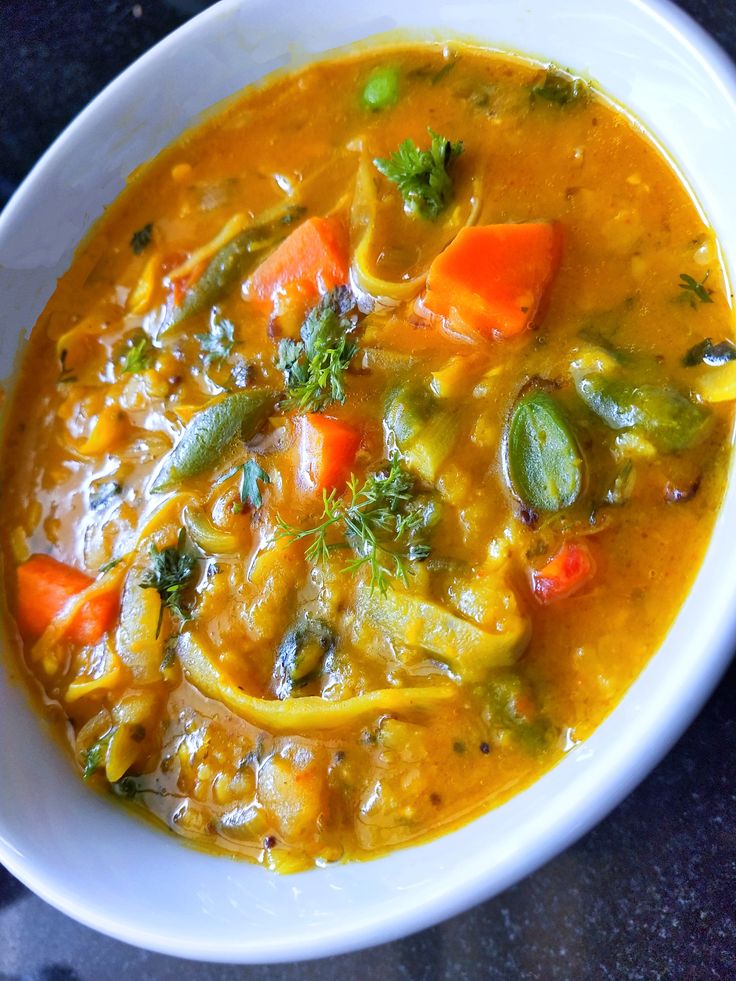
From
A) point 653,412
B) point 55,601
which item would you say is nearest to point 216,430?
point 55,601

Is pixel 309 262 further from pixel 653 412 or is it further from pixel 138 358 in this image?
pixel 653 412

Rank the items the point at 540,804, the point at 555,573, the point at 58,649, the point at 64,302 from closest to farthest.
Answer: the point at 540,804 → the point at 555,573 → the point at 58,649 → the point at 64,302

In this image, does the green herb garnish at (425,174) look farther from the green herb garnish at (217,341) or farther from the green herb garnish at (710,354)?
the green herb garnish at (710,354)

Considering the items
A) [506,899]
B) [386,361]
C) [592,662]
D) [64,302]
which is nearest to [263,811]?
[506,899]

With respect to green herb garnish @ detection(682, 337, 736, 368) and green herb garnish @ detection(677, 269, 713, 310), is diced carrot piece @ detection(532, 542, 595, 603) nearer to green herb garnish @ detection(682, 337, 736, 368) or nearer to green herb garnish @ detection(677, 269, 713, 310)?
green herb garnish @ detection(682, 337, 736, 368)

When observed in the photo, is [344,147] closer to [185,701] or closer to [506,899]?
[185,701]
